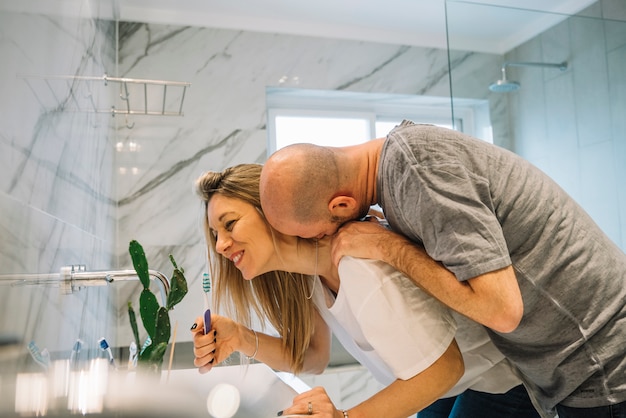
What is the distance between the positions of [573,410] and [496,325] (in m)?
0.28

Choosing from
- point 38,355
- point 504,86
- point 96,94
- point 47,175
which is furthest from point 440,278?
point 504,86

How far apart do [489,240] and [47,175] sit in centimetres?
74

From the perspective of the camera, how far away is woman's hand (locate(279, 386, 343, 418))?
2.63ft

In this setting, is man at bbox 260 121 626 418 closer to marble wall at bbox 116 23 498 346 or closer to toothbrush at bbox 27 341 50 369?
toothbrush at bbox 27 341 50 369

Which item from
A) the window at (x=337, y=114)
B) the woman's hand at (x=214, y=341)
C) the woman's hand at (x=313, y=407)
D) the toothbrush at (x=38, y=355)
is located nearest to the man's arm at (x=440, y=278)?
the woman's hand at (x=313, y=407)

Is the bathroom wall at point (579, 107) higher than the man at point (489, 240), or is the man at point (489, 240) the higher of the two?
the bathroom wall at point (579, 107)

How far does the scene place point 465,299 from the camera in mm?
785

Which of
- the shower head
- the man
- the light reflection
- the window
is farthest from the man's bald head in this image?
the window

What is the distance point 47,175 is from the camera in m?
0.95

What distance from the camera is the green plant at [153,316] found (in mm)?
915

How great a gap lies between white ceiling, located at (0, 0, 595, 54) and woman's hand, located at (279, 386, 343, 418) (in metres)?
1.62

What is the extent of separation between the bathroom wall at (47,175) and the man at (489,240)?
372 millimetres

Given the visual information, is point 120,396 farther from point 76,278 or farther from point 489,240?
point 489,240

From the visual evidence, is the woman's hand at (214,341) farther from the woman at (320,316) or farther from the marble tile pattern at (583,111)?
the marble tile pattern at (583,111)
